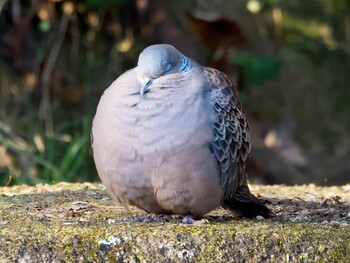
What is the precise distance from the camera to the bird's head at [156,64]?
13.6ft

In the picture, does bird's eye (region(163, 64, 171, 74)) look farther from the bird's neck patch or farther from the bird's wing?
the bird's wing

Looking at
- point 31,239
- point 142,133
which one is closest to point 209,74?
point 142,133

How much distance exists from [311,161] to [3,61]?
3365mm

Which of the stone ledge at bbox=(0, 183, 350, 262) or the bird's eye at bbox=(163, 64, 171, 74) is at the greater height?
the bird's eye at bbox=(163, 64, 171, 74)

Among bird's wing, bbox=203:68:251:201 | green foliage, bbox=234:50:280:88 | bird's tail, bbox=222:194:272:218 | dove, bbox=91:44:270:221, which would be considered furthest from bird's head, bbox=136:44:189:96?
green foliage, bbox=234:50:280:88

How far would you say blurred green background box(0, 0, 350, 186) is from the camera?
8.62 metres

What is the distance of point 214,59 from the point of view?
867cm

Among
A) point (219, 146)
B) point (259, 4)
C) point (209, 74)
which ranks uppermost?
point (259, 4)

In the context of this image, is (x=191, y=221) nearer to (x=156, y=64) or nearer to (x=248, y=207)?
(x=248, y=207)

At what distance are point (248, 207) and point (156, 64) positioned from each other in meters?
1.00

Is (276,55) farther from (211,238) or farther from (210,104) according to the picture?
(211,238)

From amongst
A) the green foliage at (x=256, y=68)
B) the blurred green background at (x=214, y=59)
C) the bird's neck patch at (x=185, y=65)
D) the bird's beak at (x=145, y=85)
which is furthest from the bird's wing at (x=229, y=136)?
the blurred green background at (x=214, y=59)

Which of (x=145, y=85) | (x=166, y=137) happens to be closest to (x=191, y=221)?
(x=166, y=137)

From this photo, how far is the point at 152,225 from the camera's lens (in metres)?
3.86
